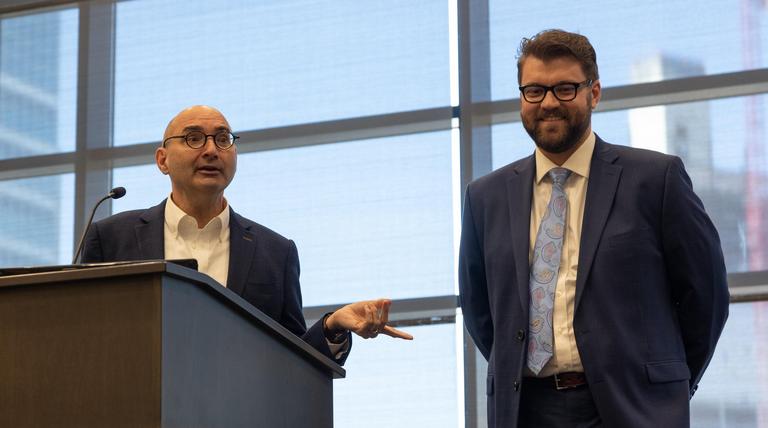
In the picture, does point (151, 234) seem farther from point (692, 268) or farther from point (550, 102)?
point (692, 268)

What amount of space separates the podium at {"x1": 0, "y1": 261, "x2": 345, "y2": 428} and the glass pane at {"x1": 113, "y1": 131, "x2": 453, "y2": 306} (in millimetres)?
3329

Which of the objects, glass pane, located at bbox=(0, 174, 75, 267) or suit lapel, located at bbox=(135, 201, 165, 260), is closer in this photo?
suit lapel, located at bbox=(135, 201, 165, 260)

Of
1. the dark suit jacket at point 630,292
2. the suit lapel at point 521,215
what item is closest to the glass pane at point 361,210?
the suit lapel at point 521,215

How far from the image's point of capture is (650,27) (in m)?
5.48

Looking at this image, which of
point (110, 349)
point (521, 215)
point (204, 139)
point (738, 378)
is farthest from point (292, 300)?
point (738, 378)

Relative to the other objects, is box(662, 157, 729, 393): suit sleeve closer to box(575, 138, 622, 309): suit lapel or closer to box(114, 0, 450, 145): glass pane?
box(575, 138, 622, 309): suit lapel

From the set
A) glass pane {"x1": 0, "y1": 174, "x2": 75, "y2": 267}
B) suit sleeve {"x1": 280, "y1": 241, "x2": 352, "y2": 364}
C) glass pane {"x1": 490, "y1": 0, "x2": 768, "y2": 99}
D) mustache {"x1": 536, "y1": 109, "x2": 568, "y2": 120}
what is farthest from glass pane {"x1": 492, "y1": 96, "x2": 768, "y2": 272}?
glass pane {"x1": 0, "y1": 174, "x2": 75, "y2": 267}

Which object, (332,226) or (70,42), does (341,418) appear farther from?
(70,42)

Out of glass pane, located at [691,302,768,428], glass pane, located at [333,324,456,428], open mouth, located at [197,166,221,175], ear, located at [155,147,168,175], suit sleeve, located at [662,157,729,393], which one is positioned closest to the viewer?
suit sleeve, located at [662,157,729,393]

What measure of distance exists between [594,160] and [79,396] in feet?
4.97

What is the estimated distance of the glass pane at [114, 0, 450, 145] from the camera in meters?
5.87

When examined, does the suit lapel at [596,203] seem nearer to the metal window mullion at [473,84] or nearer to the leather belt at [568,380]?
the leather belt at [568,380]

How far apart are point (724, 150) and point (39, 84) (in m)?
3.74

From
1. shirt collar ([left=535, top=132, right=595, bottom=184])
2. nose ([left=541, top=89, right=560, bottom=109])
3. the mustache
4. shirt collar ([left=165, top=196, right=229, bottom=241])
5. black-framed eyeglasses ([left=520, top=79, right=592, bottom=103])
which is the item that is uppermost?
black-framed eyeglasses ([left=520, top=79, right=592, bottom=103])
